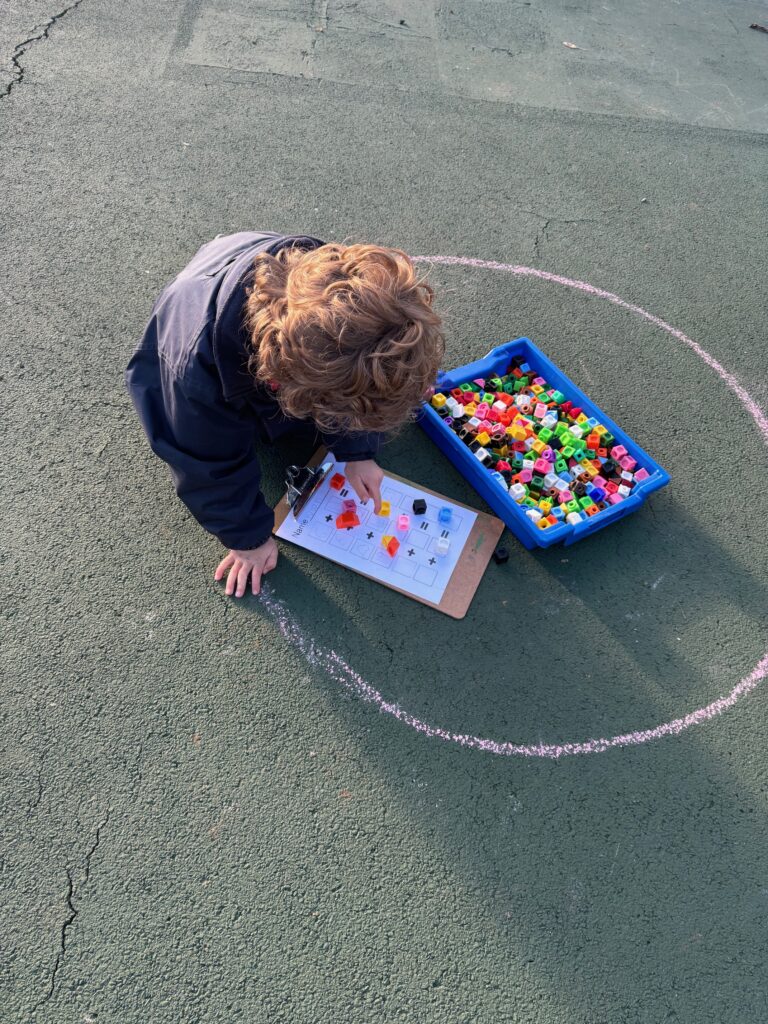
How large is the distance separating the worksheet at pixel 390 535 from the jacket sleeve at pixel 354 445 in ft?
0.96

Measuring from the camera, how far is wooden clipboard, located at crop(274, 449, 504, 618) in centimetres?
243

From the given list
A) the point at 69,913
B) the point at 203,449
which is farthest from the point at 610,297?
the point at 69,913

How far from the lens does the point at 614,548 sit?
8.54ft

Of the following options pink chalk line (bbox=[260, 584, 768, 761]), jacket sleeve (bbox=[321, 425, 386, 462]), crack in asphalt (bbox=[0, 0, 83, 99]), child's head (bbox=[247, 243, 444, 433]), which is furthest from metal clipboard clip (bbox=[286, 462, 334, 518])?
crack in asphalt (bbox=[0, 0, 83, 99])

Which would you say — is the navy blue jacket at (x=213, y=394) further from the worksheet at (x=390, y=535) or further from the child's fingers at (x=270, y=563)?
the worksheet at (x=390, y=535)

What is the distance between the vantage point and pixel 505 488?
8.31 ft

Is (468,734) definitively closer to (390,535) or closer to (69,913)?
(390,535)

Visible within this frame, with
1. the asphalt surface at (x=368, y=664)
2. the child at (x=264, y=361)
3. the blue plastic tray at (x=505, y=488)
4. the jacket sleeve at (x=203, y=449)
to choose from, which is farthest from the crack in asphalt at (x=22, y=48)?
the blue plastic tray at (x=505, y=488)

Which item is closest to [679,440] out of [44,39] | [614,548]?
[614,548]

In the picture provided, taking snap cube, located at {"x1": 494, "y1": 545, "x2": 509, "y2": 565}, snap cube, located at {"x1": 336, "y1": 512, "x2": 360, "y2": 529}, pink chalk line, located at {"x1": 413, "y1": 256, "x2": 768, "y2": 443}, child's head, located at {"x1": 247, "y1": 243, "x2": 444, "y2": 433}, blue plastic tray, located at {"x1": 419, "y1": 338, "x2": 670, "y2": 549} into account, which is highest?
child's head, located at {"x1": 247, "y1": 243, "x2": 444, "y2": 433}

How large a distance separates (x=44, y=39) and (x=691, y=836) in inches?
218

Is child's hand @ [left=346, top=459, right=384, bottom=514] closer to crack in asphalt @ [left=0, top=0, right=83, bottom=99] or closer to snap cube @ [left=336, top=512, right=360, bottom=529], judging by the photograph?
snap cube @ [left=336, top=512, right=360, bottom=529]

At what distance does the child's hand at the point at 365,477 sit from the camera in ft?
8.09

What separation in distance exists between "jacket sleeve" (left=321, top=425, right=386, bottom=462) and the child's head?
591 mm
